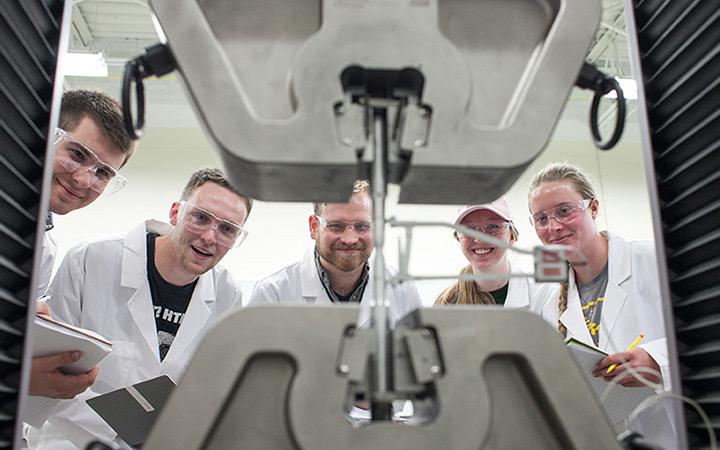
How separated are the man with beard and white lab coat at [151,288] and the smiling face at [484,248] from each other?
0.93 metres

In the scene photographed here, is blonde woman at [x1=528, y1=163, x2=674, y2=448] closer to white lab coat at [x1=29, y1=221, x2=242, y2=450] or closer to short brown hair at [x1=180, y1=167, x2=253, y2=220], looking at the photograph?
short brown hair at [x1=180, y1=167, x2=253, y2=220]

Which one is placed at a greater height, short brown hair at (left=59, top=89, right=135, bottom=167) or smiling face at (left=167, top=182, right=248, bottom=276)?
short brown hair at (left=59, top=89, right=135, bottom=167)

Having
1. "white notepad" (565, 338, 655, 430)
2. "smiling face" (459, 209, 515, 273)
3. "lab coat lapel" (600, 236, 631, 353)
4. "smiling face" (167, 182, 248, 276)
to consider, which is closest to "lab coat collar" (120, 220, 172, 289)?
"smiling face" (167, 182, 248, 276)

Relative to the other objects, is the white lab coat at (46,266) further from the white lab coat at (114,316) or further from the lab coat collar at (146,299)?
the lab coat collar at (146,299)

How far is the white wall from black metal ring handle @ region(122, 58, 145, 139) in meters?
4.01

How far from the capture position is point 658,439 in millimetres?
1861

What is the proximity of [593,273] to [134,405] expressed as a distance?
1695 millimetres

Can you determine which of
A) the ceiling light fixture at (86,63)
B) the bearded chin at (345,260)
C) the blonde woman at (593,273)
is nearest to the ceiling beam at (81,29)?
the ceiling light fixture at (86,63)

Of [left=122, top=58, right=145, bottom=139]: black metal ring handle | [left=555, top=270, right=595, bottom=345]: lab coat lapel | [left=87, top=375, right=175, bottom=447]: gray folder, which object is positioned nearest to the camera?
[left=122, top=58, right=145, bottom=139]: black metal ring handle

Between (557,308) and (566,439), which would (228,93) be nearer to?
(566,439)

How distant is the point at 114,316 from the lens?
220cm

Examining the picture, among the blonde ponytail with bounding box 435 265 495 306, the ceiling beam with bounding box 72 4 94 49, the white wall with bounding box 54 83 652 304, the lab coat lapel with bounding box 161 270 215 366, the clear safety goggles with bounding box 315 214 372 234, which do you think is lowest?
the lab coat lapel with bounding box 161 270 215 366

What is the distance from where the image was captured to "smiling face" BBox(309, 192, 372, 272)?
2.46m

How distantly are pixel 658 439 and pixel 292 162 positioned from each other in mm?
1697
